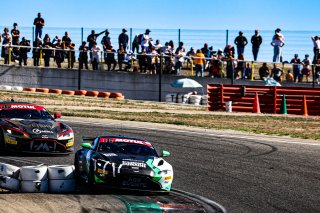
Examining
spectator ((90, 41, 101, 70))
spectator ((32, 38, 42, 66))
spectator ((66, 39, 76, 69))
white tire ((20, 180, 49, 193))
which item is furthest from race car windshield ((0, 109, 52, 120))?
spectator ((32, 38, 42, 66))

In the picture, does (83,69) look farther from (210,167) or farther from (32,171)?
(32,171)

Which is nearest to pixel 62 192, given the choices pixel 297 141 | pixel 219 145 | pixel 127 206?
pixel 127 206

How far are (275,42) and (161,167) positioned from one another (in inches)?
946

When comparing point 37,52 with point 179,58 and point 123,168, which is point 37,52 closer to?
point 179,58

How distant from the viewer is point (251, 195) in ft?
47.3

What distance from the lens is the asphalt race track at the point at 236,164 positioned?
46.2ft

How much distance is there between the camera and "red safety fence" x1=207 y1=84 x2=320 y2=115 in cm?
3409

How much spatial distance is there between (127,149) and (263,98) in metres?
20.2

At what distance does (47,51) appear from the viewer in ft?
130

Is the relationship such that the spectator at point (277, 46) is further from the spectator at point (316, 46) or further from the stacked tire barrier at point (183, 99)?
the stacked tire barrier at point (183, 99)

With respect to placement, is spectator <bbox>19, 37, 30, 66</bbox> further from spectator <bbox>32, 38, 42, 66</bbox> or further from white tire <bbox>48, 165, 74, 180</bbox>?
white tire <bbox>48, 165, 74, 180</bbox>

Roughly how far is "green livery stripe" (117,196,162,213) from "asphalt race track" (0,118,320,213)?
0.75ft

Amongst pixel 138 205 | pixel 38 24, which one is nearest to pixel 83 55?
pixel 38 24

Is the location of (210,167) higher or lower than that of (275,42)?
lower
